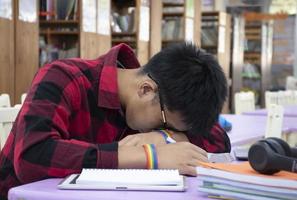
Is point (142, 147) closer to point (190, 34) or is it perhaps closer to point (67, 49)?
point (67, 49)

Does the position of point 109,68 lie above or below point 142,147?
above

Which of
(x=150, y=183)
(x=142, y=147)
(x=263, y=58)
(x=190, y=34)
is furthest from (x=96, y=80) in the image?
(x=263, y=58)

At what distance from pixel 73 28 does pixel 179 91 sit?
4.29 m

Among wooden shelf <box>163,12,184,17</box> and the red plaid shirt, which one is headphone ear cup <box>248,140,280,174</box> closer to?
the red plaid shirt

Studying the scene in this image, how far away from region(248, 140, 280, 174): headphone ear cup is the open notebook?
152mm

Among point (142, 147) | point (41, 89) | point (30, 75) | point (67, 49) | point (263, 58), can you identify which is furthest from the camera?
point (263, 58)

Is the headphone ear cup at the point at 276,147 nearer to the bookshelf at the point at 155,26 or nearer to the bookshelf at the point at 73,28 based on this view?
the bookshelf at the point at 73,28

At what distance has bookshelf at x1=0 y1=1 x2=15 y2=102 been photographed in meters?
4.06

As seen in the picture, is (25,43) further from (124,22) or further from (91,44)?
(124,22)

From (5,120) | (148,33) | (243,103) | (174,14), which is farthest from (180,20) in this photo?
(5,120)

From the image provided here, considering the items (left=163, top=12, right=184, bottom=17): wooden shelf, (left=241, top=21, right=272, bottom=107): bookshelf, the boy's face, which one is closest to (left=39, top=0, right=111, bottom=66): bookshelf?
(left=163, top=12, right=184, bottom=17): wooden shelf

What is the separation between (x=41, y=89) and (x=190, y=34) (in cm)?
700

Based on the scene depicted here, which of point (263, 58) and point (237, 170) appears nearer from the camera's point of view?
point (237, 170)

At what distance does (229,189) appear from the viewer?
0.99m
